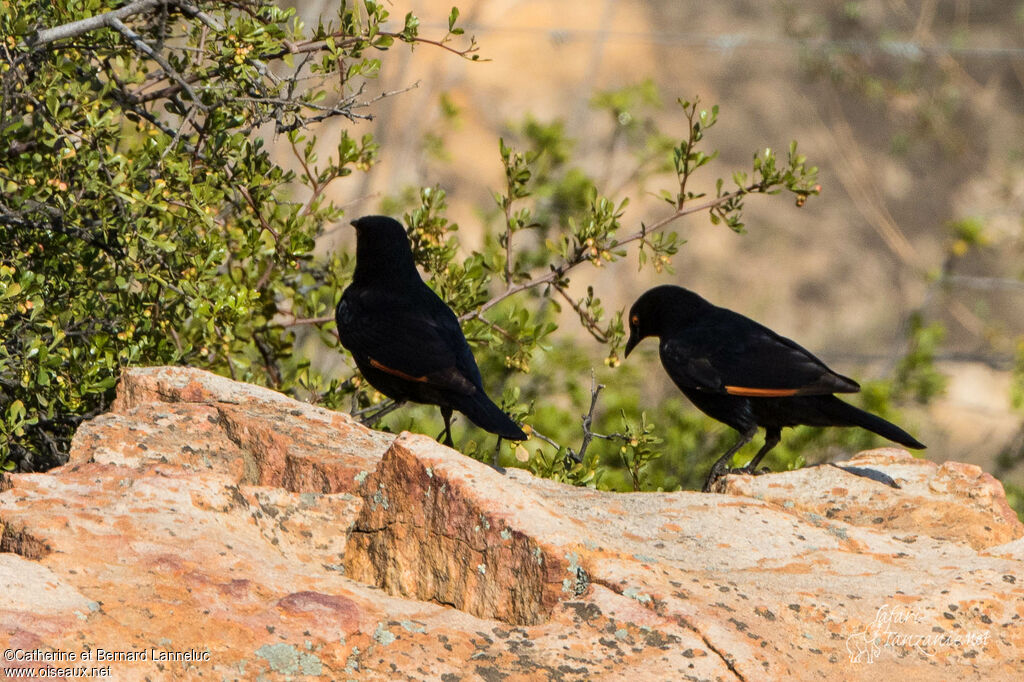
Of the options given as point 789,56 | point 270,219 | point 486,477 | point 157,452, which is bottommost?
point 157,452

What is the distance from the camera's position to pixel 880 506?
13.5 feet

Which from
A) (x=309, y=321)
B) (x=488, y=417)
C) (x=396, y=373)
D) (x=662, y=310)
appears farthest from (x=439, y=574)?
(x=662, y=310)

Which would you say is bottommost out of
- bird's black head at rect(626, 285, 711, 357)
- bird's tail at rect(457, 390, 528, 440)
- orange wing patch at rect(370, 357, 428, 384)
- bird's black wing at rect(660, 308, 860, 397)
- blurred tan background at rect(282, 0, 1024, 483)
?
bird's tail at rect(457, 390, 528, 440)

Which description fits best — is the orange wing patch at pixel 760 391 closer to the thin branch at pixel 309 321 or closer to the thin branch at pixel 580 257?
the thin branch at pixel 580 257

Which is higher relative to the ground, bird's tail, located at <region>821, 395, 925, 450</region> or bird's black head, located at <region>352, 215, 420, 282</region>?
bird's black head, located at <region>352, 215, 420, 282</region>

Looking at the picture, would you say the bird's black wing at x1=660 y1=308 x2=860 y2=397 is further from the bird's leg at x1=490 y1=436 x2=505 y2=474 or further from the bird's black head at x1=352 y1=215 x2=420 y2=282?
the bird's black head at x1=352 y1=215 x2=420 y2=282

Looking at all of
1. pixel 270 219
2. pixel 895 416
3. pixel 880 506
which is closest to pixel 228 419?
pixel 270 219

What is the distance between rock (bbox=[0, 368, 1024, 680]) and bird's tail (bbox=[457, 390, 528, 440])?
42 centimetres

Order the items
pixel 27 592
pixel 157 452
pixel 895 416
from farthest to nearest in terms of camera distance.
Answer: pixel 895 416, pixel 157 452, pixel 27 592

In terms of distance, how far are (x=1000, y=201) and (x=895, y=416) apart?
634 cm

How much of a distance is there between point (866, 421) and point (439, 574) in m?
2.43

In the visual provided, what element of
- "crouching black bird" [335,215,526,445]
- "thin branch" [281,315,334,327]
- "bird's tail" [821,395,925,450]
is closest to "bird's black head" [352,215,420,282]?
"crouching black bird" [335,215,526,445]

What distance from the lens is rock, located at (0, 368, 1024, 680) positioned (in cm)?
265

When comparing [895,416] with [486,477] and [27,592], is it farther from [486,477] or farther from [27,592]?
[27,592]
